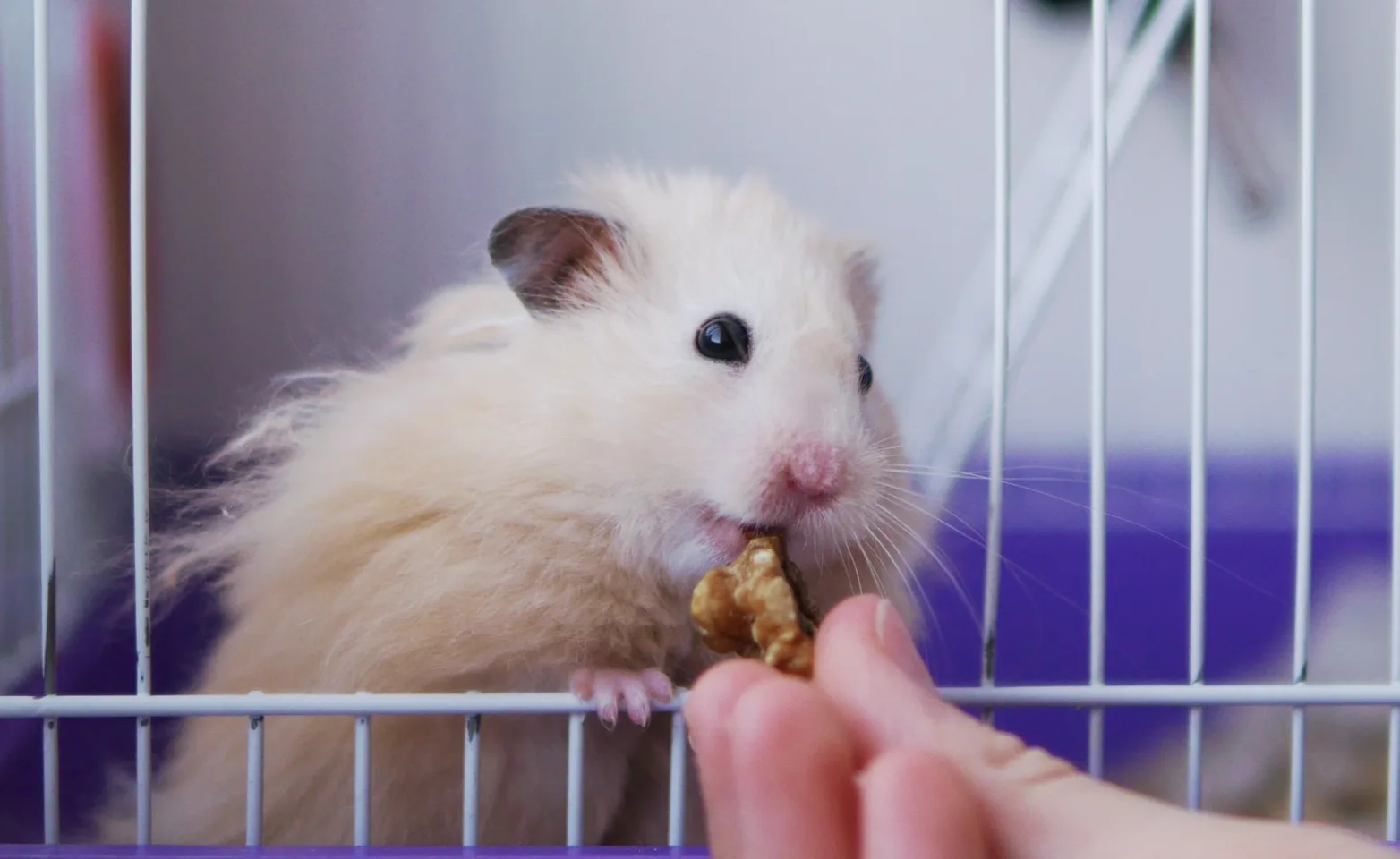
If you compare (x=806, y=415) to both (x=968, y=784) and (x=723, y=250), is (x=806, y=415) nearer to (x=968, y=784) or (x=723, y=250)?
(x=723, y=250)

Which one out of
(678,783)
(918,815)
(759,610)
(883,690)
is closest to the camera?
(918,815)

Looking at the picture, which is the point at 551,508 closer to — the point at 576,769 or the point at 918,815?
the point at 576,769

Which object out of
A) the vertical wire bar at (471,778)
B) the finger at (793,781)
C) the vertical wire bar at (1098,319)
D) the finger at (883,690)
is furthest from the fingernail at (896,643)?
the vertical wire bar at (471,778)

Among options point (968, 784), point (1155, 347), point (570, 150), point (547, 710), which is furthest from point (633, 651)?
point (1155, 347)

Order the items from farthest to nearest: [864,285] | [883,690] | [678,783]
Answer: [864,285]
[678,783]
[883,690]

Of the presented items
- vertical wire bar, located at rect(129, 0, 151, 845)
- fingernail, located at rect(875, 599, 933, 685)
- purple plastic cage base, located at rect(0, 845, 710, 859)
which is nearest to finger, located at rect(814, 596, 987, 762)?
fingernail, located at rect(875, 599, 933, 685)

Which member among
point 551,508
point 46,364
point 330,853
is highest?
point 46,364

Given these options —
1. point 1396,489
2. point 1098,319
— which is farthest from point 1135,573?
point 1098,319
